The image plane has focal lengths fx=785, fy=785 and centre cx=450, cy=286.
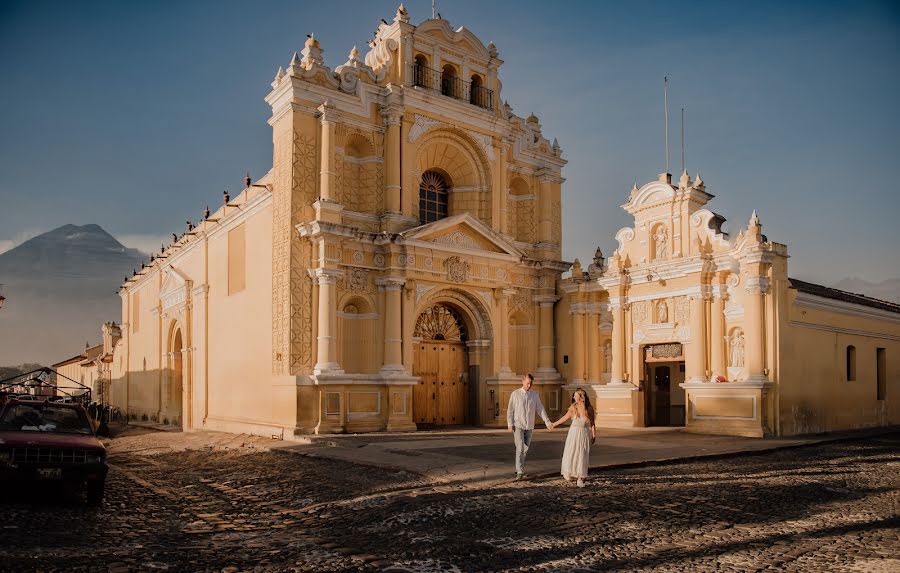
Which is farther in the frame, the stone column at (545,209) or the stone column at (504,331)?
the stone column at (545,209)

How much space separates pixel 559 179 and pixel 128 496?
19.1 m

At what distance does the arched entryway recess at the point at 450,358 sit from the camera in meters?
23.7

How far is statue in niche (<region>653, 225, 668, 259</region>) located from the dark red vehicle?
1734cm

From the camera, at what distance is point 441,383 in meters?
24.2

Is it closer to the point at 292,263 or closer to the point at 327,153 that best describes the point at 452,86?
the point at 327,153

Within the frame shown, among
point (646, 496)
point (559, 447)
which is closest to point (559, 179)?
point (559, 447)

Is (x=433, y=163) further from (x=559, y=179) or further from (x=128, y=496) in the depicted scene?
(x=128, y=496)

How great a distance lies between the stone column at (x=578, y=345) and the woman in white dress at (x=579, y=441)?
1337 cm

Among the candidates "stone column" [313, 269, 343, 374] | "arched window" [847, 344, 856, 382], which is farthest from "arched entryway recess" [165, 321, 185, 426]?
"arched window" [847, 344, 856, 382]

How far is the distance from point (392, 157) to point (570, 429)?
12.7 metres

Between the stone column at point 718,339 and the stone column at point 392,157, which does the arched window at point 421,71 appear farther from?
the stone column at point 718,339

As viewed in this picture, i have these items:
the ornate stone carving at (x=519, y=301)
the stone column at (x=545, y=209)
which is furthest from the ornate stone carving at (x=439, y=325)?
the stone column at (x=545, y=209)

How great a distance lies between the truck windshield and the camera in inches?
424

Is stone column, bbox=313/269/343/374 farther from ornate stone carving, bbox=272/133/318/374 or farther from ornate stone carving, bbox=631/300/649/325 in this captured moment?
ornate stone carving, bbox=631/300/649/325
